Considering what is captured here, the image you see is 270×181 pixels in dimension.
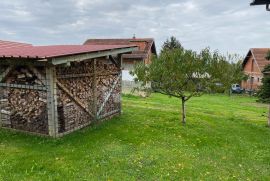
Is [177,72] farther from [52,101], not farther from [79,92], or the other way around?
[52,101]

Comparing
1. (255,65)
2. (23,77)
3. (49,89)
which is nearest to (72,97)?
(49,89)

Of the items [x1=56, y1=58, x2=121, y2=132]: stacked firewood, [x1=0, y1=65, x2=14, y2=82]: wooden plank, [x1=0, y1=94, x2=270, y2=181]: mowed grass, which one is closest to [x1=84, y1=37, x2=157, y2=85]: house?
[x1=56, y1=58, x2=121, y2=132]: stacked firewood

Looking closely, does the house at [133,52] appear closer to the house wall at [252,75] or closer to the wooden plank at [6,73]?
the house wall at [252,75]

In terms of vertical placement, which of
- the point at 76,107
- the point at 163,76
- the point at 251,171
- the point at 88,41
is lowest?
the point at 251,171

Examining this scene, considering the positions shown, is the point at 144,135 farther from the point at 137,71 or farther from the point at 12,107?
the point at 12,107

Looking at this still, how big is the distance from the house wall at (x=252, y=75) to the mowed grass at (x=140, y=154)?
107ft

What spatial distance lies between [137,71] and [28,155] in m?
6.12

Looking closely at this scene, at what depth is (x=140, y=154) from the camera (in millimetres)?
9188

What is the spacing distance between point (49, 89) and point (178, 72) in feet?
17.0

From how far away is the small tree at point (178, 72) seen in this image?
12.2 m

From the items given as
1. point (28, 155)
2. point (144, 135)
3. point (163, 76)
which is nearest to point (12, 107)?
point (28, 155)

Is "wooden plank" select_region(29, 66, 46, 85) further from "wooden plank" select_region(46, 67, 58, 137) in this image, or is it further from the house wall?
the house wall

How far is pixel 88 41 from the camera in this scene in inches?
1563

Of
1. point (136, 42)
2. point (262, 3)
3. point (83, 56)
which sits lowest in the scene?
point (83, 56)
